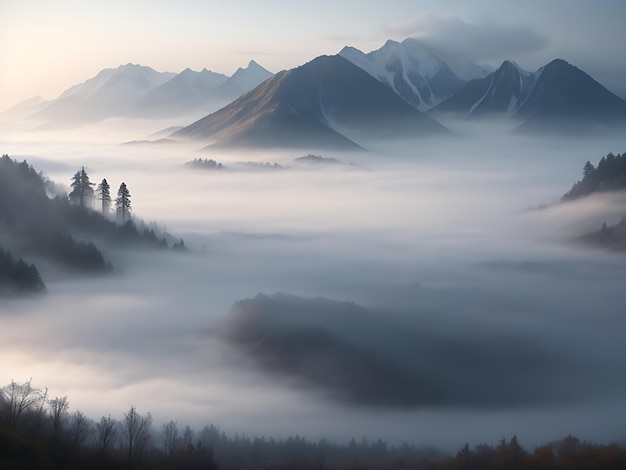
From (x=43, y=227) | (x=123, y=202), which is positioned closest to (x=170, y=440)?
(x=43, y=227)

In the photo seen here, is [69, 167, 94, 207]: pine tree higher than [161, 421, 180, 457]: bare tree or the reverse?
higher

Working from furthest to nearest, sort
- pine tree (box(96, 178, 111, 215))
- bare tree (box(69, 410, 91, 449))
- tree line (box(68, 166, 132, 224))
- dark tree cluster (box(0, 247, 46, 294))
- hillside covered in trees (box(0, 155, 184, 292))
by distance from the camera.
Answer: pine tree (box(96, 178, 111, 215)), tree line (box(68, 166, 132, 224)), hillside covered in trees (box(0, 155, 184, 292)), dark tree cluster (box(0, 247, 46, 294)), bare tree (box(69, 410, 91, 449))

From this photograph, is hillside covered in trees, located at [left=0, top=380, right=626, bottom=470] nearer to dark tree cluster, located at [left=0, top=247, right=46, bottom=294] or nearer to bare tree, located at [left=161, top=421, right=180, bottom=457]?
bare tree, located at [left=161, top=421, right=180, bottom=457]

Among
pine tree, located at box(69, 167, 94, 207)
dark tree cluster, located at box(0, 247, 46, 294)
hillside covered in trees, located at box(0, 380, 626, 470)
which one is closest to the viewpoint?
hillside covered in trees, located at box(0, 380, 626, 470)

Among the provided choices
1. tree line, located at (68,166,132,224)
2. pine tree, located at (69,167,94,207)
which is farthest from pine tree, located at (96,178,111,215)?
pine tree, located at (69,167,94,207)

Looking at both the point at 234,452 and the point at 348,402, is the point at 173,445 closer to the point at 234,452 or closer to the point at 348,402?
the point at 234,452

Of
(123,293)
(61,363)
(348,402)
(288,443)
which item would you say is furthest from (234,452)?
(123,293)

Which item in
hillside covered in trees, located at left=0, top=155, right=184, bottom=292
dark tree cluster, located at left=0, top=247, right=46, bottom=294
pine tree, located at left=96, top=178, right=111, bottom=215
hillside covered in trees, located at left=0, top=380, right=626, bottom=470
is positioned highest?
pine tree, located at left=96, top=178, right=111, bottom=215
